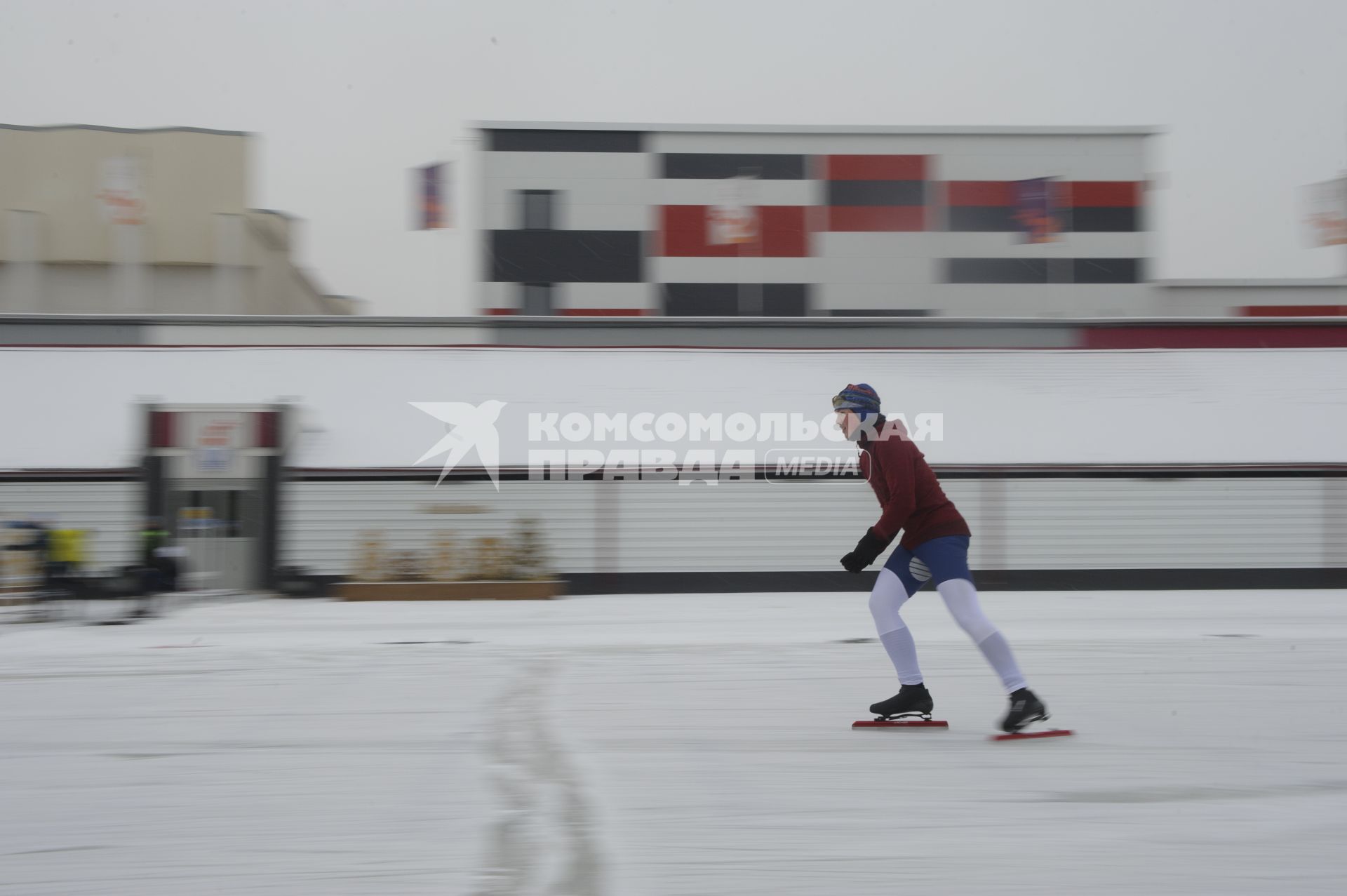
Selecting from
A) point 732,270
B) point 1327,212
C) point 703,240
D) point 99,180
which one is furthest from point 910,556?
point 99,180

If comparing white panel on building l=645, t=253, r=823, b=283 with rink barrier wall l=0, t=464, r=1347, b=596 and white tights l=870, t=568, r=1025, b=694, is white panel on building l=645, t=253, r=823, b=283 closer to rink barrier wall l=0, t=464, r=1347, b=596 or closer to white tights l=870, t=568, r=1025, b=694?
rink barrier wall l=0, t=464, r=1347, b=596

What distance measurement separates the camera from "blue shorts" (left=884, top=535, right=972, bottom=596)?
552cm

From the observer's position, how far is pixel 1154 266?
46.1m

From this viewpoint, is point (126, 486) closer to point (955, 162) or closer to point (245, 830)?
point (245, 830)

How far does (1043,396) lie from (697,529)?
654 centimetres

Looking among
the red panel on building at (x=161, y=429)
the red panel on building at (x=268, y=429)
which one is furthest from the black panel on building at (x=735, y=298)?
the red panel on building at (x=161, y=429)

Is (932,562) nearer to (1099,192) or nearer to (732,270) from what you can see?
(732,270)

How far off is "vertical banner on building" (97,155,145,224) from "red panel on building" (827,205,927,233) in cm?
2874

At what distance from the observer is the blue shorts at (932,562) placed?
18.1 feet

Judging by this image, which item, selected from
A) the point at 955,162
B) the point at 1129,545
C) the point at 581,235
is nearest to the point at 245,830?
the point at 1129,545

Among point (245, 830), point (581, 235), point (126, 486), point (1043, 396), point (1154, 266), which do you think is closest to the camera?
point (245, 830)

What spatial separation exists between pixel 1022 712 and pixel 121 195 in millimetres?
22729

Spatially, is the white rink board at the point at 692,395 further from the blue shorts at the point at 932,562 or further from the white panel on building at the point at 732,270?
the white panel on building at the point at 732,270

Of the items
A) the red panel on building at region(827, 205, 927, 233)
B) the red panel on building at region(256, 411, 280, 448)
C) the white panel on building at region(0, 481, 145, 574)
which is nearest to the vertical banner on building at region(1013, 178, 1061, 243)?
the red panel on building at region(827, 205, 927, 233)
